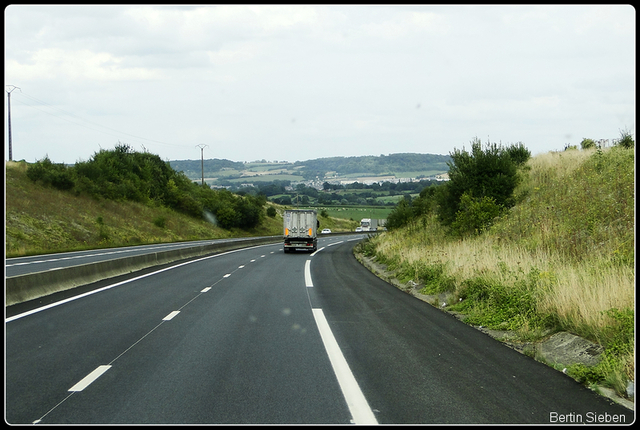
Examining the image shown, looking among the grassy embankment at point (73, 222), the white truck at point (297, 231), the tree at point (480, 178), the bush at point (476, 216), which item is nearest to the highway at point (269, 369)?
the bush at point (476, 216)

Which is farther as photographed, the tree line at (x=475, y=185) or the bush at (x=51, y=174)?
the bush at (x=51, y=174)

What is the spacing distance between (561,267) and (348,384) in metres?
7.31

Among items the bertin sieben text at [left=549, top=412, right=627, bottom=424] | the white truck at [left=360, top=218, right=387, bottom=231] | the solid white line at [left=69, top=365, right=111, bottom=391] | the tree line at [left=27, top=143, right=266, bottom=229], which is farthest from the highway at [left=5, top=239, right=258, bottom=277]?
the white truck at [left=360, top=218, right=387, bottom=231]

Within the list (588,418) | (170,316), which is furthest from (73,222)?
(588,418)

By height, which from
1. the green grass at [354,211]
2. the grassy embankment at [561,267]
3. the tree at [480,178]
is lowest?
the green grass at [354,211]

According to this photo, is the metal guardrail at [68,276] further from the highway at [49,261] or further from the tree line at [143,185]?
→ the tree line at [143,185]

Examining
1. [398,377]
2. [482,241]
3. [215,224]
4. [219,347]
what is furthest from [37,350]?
[215,224]

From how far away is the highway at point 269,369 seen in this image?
518cm

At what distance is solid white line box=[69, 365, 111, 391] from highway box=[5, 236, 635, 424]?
0.07 feet

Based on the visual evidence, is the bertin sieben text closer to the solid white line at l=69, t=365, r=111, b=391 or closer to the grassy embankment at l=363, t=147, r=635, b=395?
the grassy embankment at l=363, t=147, r=635, b=395

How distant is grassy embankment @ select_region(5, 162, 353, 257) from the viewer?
44.2 meters

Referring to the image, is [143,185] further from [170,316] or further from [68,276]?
[170,316]

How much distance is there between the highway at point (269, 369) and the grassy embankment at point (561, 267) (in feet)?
2.54

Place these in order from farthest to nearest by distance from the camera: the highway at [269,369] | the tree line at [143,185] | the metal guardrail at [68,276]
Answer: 1. the tree line at [143,185]
2. the metal guardrail at [68,276]
3. the highway at [269,369]
